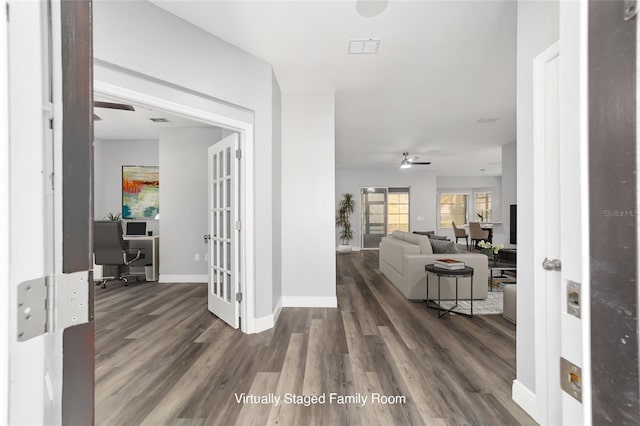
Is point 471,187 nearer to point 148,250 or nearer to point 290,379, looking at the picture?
point 148,250

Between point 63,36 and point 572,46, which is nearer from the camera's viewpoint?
point 572,46

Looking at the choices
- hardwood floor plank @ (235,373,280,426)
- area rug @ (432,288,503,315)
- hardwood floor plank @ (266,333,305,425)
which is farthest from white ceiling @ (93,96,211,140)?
area rug @ (432,288,503,315)

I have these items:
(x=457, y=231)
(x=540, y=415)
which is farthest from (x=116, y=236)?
(x=457, y=231)

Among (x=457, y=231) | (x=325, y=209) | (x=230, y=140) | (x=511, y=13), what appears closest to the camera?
(x=511, y=13)

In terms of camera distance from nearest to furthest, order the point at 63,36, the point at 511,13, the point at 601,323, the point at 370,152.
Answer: the point at 601,323 < the point at 63,36 < the point at 511,13 < the point at 370,152

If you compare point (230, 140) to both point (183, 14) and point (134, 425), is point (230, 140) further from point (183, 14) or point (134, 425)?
point (134, 425)

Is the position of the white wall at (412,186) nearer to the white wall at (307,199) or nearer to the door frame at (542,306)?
the white wall at (307,199)

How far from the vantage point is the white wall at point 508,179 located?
5840 mm

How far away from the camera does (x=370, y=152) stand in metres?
6.88

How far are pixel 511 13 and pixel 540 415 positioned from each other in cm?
270

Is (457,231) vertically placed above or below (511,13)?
below

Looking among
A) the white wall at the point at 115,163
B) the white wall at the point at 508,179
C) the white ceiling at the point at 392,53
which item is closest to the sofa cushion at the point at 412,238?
the white ceiling at the point at 392,53

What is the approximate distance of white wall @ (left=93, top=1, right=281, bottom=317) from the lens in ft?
6.04

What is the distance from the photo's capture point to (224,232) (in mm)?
3014
